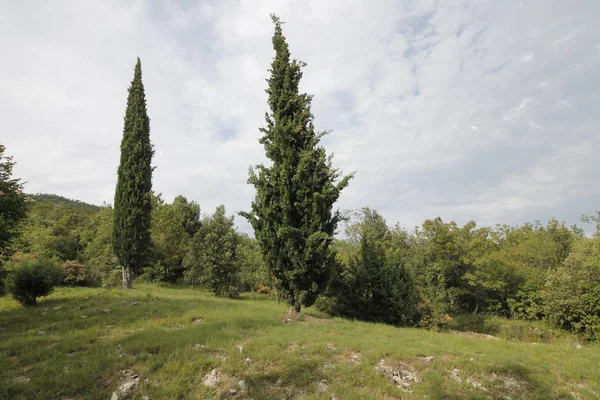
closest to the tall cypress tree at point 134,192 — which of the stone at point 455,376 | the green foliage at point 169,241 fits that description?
the green foliage at point 169,241

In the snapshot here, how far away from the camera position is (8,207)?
12.3 m

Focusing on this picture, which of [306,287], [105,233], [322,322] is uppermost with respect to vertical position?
[105,233]

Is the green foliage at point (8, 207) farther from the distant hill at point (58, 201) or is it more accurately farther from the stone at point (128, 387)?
the distant hill at point (58, 201)

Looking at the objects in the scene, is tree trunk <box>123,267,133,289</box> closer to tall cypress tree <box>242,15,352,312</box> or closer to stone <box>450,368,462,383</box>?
tall cypress tree <box>242,15,352,312</box>

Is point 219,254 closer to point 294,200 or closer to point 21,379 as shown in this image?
point 294,200

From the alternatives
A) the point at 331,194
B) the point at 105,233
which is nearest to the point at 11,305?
the point at 331,194

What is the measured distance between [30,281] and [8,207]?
3283 mm

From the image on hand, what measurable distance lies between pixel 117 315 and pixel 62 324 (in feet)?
5.50

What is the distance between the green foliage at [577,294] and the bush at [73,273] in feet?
110

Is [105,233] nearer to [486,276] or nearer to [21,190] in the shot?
[21,190]

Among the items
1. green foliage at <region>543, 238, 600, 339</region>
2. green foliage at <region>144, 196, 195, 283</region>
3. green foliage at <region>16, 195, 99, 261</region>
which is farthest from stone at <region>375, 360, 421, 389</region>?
green foliage at <region>144, 196, 195, 283</region>

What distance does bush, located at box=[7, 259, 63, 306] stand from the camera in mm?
12602

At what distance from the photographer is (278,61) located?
1548 centimetres

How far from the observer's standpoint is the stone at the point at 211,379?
20.1 feet
